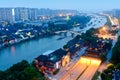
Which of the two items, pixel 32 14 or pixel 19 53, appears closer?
pixel 19 53

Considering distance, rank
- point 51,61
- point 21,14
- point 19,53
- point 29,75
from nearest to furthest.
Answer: point 29,75, point 51,61, point 19,53, point 21,14

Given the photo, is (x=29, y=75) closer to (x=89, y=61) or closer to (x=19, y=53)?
(x=89, y=61)

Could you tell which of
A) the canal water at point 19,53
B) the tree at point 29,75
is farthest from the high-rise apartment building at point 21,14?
the tree at point 29,75

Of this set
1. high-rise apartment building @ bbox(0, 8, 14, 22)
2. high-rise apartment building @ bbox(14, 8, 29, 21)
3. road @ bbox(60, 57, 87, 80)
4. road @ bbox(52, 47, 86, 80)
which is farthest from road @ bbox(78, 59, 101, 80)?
high-rise apartment building @ bbox(14, 8, 29, 21)

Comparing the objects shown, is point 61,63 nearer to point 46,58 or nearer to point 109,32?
point 46,58

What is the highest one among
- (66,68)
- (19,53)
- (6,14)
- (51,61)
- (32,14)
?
(6,14)

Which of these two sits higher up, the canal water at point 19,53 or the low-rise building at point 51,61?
the low-rise building at point 51,61

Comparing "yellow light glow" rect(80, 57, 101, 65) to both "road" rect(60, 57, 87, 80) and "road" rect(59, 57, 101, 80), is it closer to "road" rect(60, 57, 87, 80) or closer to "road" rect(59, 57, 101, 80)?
"road" rect(59, 57, 101, 80)

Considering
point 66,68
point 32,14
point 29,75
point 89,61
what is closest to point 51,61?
point 66,68

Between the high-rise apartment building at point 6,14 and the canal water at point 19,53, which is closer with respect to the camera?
the canal water at point 19,53

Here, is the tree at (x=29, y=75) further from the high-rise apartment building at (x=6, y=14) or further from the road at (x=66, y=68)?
the high-rise apartment building at (x=6, y=14)

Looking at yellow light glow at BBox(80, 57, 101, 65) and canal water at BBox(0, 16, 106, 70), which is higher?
yellow light glow at BBox(80, 57, 101, 65)
